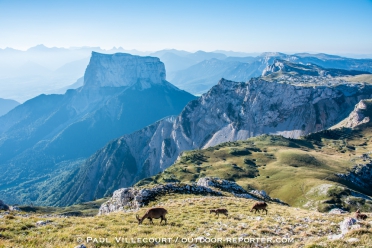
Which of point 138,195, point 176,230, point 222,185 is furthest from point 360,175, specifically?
point 176,230

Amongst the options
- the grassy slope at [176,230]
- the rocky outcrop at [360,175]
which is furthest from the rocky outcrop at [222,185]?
the rocky outcrop at [360,175]

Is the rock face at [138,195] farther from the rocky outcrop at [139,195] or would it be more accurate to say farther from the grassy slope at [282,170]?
the grassy slope at [282,170]

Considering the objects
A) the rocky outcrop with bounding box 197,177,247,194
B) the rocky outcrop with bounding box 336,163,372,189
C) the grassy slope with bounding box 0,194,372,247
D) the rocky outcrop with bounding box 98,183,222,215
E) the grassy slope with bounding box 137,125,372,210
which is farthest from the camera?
the rocky outcrop with bounding box 336,163,372,189

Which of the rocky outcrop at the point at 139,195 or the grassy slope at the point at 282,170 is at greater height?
the rocky outcrop at the point at 139,195

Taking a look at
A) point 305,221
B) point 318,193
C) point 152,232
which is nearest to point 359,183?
point 318,193

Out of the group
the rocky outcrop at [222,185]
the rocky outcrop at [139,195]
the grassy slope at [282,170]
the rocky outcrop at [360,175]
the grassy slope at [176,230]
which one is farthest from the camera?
the rocky outcrop at [360,175]

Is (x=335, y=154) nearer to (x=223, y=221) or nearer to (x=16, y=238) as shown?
(x=223, y=221)

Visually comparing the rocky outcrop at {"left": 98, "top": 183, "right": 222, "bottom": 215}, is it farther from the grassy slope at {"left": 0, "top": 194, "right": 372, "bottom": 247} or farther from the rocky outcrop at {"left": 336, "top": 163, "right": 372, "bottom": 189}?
the rocky outcrop at {"left": 336, "top": 163, "right": 372, "bottom": 189}

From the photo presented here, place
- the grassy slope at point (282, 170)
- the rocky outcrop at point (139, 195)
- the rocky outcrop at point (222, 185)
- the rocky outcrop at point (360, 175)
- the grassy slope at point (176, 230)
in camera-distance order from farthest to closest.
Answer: the rocky outcrop at point (360, 175)
the grassy slope at point (282, 170)
the rocky outcrop at point (222, 185)
the rocky outcrop at point (139, 195)
the grassy slope at point (176, 230)

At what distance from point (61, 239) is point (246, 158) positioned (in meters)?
168

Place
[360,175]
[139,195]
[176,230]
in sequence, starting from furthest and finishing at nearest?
[360,175] → [139,195] → [176,230]

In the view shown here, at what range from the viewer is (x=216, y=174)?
14562 centimetres

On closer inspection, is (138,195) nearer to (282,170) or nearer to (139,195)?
(139,195)

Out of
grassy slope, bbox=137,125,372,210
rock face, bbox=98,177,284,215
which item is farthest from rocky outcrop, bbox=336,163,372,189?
rock face, bbox=98,177,284,215
